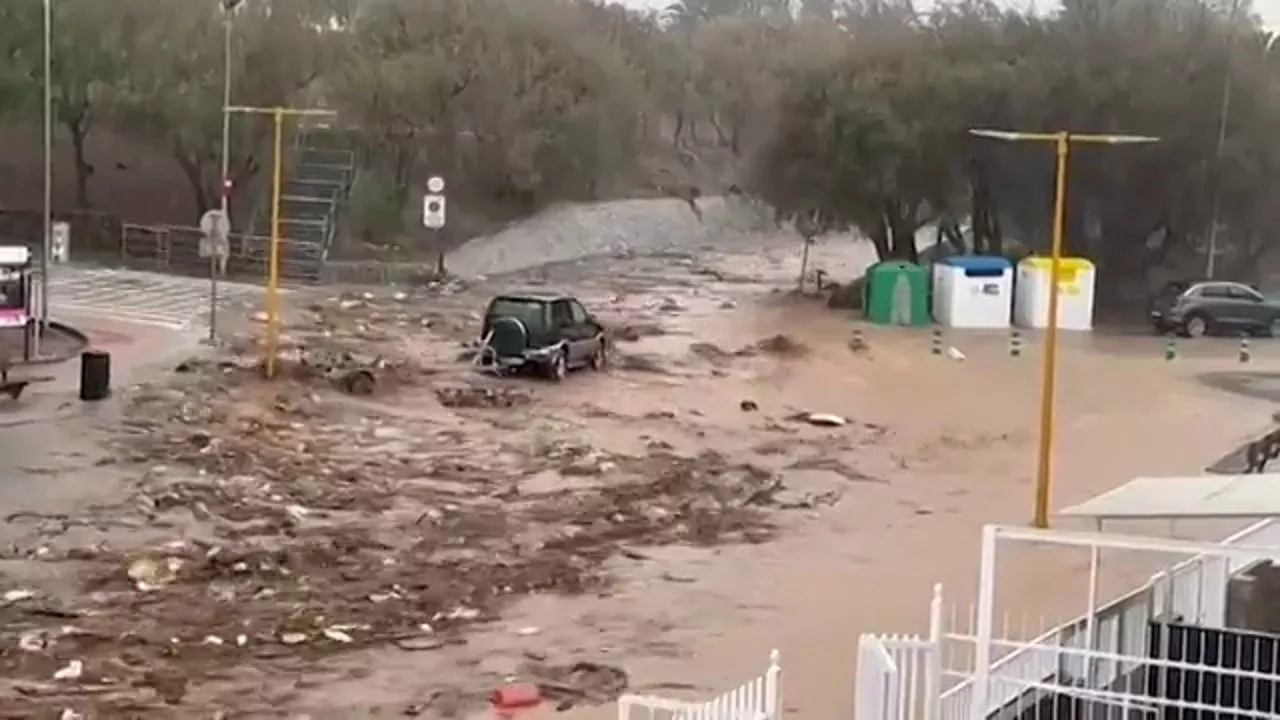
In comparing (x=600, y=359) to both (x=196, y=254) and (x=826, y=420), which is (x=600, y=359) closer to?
(x=826, y=420)

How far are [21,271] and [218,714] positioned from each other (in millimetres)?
18447

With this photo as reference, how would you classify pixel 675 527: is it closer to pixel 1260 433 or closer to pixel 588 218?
pixel 1260 433

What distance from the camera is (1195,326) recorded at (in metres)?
44.7

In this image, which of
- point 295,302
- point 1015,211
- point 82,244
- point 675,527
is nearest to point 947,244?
point 1015,211

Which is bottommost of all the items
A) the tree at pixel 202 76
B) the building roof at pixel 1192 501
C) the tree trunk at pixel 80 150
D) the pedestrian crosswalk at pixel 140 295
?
the pedestrian crosswalk at pixel 140 295

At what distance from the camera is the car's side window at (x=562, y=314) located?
107 feet

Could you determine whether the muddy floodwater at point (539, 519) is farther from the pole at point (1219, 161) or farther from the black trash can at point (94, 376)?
the pole at point (1219, 161)

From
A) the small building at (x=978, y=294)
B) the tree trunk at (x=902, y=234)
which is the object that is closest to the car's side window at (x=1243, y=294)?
the small building at (x=978, y=294)

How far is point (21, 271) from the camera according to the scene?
29.9 m

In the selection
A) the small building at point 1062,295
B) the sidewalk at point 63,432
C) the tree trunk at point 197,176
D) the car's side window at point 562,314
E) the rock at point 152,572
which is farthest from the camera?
the tree trunk at point 197,176

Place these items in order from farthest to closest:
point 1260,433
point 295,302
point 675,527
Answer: point 295,302
point 1260,433
point 675,527

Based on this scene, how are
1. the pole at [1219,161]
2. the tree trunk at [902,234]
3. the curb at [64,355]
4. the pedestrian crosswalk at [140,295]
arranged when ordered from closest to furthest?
the curb at [64,355] < the pedestrian crosswalk at [140,295] < the pole at [1219,161] < the tree trunk at [902,234]

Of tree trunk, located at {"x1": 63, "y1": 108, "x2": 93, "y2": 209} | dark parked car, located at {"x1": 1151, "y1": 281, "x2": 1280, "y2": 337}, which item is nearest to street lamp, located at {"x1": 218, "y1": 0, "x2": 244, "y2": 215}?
tree trunk, located at {"x1": 63, "y1": 108, "x2": 93, "y2": 209}

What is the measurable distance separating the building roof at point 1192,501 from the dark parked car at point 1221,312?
3407 centimetres
